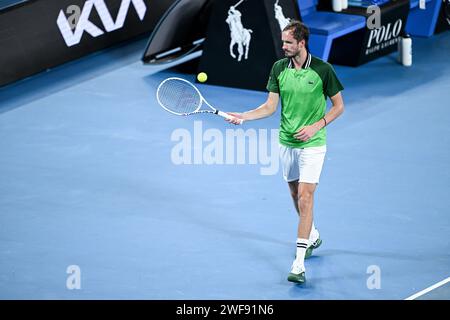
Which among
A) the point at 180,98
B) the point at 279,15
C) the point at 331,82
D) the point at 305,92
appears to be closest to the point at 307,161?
the point at 305,92

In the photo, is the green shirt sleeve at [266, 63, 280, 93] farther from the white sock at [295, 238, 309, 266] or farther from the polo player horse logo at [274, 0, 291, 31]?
the polo player horse logo at [274, 0, 291, 31]

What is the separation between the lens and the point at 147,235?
10484 millimetres

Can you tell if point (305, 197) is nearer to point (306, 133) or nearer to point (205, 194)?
point (306, 133)

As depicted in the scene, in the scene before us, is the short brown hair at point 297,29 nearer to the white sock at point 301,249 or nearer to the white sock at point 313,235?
the white sock at point 301,249

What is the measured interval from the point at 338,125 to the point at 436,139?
1181mm

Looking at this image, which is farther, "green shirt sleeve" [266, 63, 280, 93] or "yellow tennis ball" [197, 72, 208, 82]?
"yellow tennis ball" [197, 72, 208, 82]

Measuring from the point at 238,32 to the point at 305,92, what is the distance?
16.9 ft

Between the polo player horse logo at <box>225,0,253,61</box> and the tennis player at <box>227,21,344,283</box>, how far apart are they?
4793 mm

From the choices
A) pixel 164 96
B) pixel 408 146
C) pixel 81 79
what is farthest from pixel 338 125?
pixel 81 79

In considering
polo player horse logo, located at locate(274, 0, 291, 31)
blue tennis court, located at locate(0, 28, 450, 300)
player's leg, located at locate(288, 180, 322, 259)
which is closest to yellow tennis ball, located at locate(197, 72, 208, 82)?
blue tennis court, located at locate(0, 28, 450, 300)

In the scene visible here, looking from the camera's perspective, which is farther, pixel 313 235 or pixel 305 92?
pixel 313 235

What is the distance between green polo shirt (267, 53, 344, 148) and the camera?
30.5 ft

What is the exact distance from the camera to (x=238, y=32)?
46.9 feet

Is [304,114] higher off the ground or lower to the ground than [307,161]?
higher
